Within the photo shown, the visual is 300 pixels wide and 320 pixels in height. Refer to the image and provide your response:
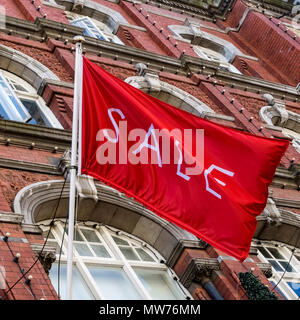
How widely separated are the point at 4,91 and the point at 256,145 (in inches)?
318

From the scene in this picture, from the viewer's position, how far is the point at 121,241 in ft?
43.3

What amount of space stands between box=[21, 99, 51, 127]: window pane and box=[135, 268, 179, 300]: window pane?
4.84 meters

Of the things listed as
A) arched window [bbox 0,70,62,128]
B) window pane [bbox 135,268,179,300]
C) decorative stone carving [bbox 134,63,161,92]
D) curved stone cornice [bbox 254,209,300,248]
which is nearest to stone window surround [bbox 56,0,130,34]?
decorative stone carving [bbox 134,63,161,92]

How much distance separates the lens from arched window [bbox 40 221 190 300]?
37.0 feet

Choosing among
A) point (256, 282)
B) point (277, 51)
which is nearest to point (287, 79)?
point (277, 51)

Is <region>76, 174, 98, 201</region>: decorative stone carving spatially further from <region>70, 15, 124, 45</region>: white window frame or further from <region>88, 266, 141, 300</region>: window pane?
<region>70, 15, 124, 45</region>: white window frame

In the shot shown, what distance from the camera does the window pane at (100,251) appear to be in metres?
12.3

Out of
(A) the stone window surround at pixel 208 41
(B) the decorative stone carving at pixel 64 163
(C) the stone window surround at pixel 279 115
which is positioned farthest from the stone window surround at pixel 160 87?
(A) the stone window surround at pixel 208 41

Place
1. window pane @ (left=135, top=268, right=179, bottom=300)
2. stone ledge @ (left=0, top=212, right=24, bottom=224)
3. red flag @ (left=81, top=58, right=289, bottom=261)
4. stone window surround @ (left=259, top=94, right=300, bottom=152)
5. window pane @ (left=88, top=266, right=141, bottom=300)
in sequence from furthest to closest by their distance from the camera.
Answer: stone window surround @ (left=259, top=94, right=300, bottom=152), window pane @ (left=135, top=268, right=179, bottom=300), window pane @ (left=88, top=266, right=141, bottom=300), stone ledge @ (left=0, top=212, right=24, bottom=224), red flag @ (left=81, top=58, right=289, bottom=261)

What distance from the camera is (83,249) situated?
40.0 ft

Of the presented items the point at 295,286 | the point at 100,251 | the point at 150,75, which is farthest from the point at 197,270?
the point at 150,75

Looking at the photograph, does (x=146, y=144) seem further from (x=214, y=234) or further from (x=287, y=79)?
(x=287, y=79)

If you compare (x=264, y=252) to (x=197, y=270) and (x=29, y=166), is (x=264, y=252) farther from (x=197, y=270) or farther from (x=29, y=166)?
(x=29, y=166)

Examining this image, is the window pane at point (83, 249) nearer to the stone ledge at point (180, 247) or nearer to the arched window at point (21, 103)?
the stone ledge at point (180, 247)
